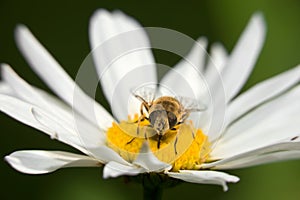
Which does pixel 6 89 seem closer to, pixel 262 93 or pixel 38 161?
pixel 38 161

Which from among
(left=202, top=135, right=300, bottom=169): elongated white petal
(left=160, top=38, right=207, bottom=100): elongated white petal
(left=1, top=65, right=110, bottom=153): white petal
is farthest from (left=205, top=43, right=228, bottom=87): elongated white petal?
(left=202, top=135, right=300, bottom=169): elongated white petal

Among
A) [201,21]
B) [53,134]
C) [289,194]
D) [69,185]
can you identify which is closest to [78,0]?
[201,21]

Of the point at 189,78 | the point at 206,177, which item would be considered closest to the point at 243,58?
the point at 189,78

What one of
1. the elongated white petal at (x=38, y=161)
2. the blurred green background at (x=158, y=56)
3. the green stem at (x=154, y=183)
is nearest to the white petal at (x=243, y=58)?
the blurred green background at (x=158, y=56)

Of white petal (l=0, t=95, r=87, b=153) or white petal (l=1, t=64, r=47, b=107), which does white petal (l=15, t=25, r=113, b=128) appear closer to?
white petal (l=1, t=64, r=47, b=107)

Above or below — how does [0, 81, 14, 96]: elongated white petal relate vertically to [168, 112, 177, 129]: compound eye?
above
